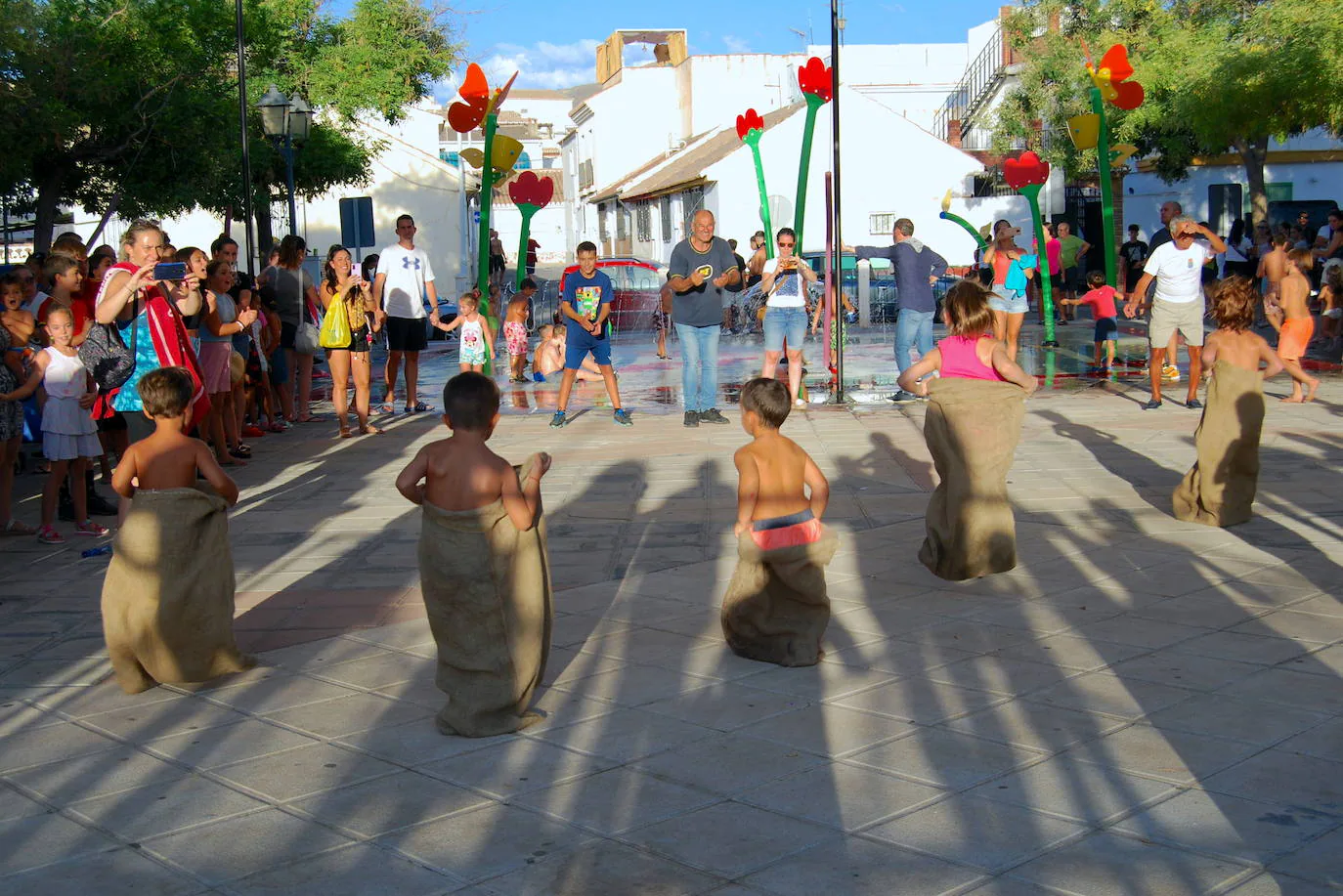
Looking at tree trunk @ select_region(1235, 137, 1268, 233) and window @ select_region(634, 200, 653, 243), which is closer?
tree trunk @ select_region(1235, 137, 1268, 233)

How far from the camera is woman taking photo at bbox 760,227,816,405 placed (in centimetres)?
1235

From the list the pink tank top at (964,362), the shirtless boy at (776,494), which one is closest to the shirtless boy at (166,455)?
the shirtless boy at (776,494)

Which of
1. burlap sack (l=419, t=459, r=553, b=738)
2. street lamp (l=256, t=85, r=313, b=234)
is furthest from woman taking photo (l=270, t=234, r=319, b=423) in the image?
burlap sack (l=419, t=459, r=553, b=738)

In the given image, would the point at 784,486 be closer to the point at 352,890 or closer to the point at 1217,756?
the point at 1217,756

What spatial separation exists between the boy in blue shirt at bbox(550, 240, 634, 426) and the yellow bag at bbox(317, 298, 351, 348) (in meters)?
1.87

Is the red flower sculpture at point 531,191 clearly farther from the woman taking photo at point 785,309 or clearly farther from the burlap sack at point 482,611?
the burlap sack at point 482,611

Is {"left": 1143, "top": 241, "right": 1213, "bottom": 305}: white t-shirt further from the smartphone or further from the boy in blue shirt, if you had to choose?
the smartphone

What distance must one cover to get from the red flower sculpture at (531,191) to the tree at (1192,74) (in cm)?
1095

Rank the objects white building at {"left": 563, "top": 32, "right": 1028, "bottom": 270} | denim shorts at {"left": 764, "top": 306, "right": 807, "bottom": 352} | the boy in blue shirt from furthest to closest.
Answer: white building at {"left": 563, "top": 32, "right": 1028, "bottom": 270}
denim shorts at {"left": 764, "top": 306, "right": 807, "bottom": 352}
the boy in blue shirt

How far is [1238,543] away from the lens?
24.6 feet

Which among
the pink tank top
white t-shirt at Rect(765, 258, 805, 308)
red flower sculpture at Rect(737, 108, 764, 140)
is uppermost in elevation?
red flower sculpture at Rect(737, 108, 764, 140)

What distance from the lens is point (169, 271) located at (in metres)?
7.84

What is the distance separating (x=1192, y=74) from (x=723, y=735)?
22.2m

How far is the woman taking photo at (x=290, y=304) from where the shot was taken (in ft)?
42.9
